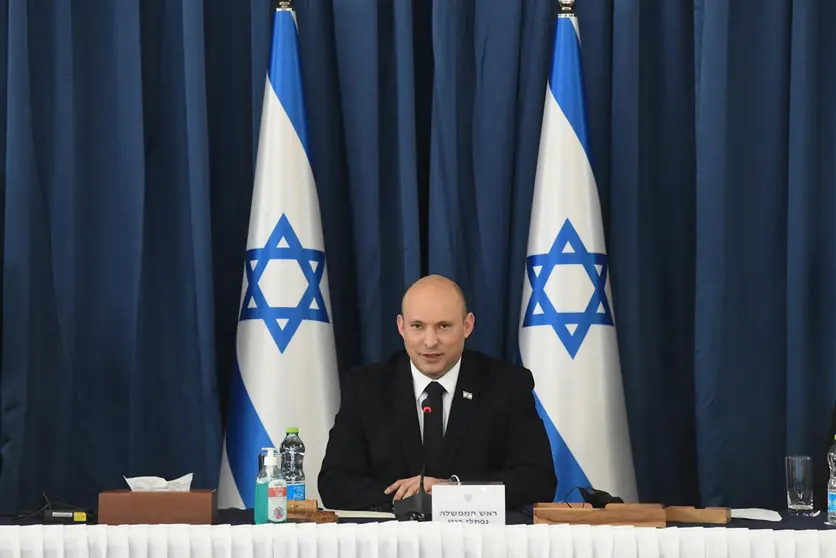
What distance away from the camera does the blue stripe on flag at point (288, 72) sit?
446 cm

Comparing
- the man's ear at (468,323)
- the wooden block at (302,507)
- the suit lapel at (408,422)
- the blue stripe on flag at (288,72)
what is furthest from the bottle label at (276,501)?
the blue stripe on flag at (288,72)

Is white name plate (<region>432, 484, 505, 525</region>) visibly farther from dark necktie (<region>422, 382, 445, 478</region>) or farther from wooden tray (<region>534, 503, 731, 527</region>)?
dark necktie (<region>422, 382, 445, 478</region>)

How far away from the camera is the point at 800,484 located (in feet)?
11.1

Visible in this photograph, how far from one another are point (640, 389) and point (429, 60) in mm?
1635

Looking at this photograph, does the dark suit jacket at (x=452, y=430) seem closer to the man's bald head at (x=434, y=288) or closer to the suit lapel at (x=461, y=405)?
the suit lapel at (x=461, y=405)

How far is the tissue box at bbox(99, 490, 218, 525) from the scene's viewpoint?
2707 millimetres

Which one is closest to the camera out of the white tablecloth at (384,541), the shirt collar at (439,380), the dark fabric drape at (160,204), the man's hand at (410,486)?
the white tablecloth at (384,541)

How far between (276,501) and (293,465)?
0.60 m

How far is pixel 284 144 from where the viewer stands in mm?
4438

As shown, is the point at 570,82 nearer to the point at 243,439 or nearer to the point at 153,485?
the point at 243,439

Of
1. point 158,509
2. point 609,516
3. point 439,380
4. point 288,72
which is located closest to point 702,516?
point 609,516

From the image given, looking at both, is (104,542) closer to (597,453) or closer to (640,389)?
(597,453)

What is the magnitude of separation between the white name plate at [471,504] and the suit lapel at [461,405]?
0.83 m

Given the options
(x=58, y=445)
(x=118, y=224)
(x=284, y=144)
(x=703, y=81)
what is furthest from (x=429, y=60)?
(x=58, y=445)
